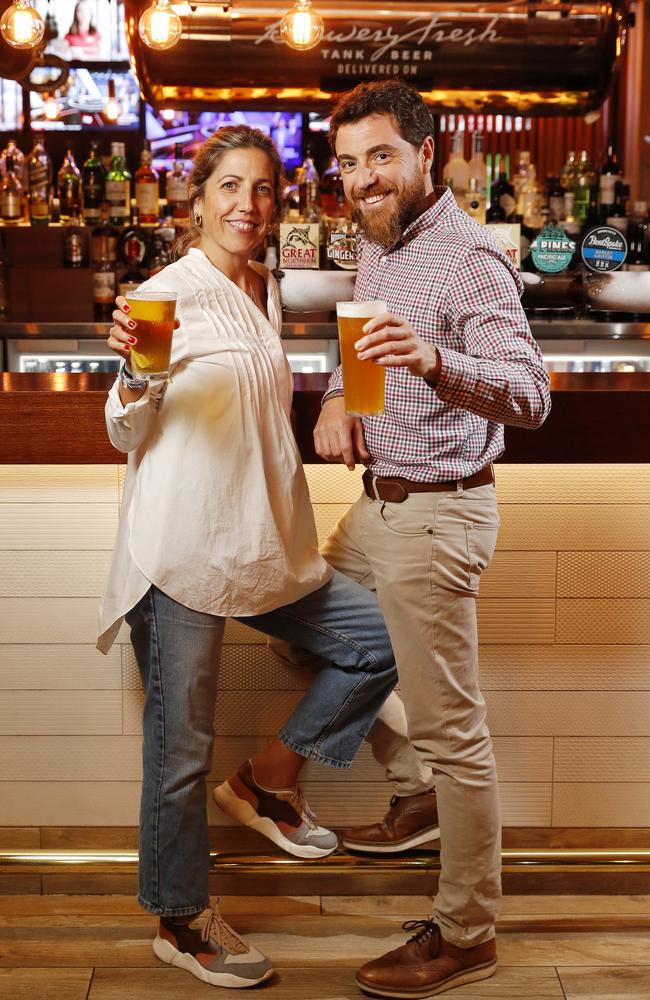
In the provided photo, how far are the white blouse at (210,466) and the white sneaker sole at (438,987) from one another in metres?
0.72

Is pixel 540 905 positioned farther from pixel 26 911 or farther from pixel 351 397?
pixel 351 397

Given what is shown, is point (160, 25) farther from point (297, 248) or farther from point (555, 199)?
point (555, 199)

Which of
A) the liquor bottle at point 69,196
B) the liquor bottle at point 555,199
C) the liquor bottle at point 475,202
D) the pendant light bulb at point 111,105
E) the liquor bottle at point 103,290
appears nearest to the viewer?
the liquor bottle at point 475,202

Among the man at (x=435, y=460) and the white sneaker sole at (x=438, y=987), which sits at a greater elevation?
the man at (x=435, y=460)

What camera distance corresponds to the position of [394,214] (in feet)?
6.14

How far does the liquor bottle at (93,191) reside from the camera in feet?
16.1

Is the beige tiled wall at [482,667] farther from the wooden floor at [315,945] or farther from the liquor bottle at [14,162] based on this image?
the liquor bottle at [14,162]

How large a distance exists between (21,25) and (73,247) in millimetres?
1275

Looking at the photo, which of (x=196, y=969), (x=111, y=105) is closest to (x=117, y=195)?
(x=111, y=105)

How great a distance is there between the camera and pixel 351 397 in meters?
1.67

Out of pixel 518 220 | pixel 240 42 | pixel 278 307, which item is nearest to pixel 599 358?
pixel 518 220

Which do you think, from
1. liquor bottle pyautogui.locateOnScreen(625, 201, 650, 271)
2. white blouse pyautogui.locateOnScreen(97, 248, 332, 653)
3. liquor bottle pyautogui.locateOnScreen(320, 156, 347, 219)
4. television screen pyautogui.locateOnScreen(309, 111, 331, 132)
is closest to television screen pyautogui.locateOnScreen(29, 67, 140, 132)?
television screen pyautogui.locateOnScreen(309, 111, 331, 132)

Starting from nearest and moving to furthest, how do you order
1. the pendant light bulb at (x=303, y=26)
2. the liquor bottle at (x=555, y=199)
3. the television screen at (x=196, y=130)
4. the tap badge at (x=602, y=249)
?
the tap badge at (x=602, y=249)
the pendant light bulb at (x=303, y=26)
the liquor bottle at (x=555, y=199)
the television screen at (x=196, y=130)

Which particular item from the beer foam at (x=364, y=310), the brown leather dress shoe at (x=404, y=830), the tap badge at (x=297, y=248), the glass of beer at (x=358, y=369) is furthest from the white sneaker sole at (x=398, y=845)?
the tap badge at (x=297, y=248)
